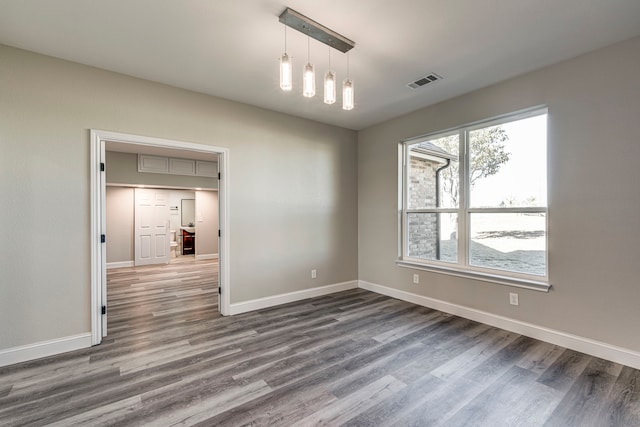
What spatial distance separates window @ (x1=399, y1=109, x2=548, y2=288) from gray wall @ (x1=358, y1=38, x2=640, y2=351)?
0.15m

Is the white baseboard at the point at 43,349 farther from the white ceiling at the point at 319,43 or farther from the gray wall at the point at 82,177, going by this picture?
the white ceiling at the point at 319,43

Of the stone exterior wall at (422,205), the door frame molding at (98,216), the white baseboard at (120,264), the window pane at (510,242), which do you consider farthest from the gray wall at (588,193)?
the white baseboard at (120,264)

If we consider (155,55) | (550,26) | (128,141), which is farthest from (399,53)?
(128,141)

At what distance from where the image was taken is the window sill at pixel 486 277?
2867 mm

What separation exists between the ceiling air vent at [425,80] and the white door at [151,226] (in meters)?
6.80

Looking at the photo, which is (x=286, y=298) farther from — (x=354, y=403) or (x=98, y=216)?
(x=98, y=216)

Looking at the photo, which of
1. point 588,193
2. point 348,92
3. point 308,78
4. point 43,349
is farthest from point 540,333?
point 43,349

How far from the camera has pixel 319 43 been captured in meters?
2.48

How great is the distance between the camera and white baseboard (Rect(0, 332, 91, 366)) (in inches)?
95.8

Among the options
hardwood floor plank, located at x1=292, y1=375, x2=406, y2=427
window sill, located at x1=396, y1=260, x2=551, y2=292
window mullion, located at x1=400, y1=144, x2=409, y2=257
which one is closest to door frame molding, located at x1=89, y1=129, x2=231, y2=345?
hardwood floor plank, located at x1=292, y1=375, x2=406, y2=427

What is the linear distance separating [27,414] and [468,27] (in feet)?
13.8

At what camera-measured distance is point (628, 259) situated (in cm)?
238

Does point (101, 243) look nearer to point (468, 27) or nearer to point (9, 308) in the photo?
point (9, 308)

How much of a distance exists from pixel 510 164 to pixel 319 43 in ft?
8.11
